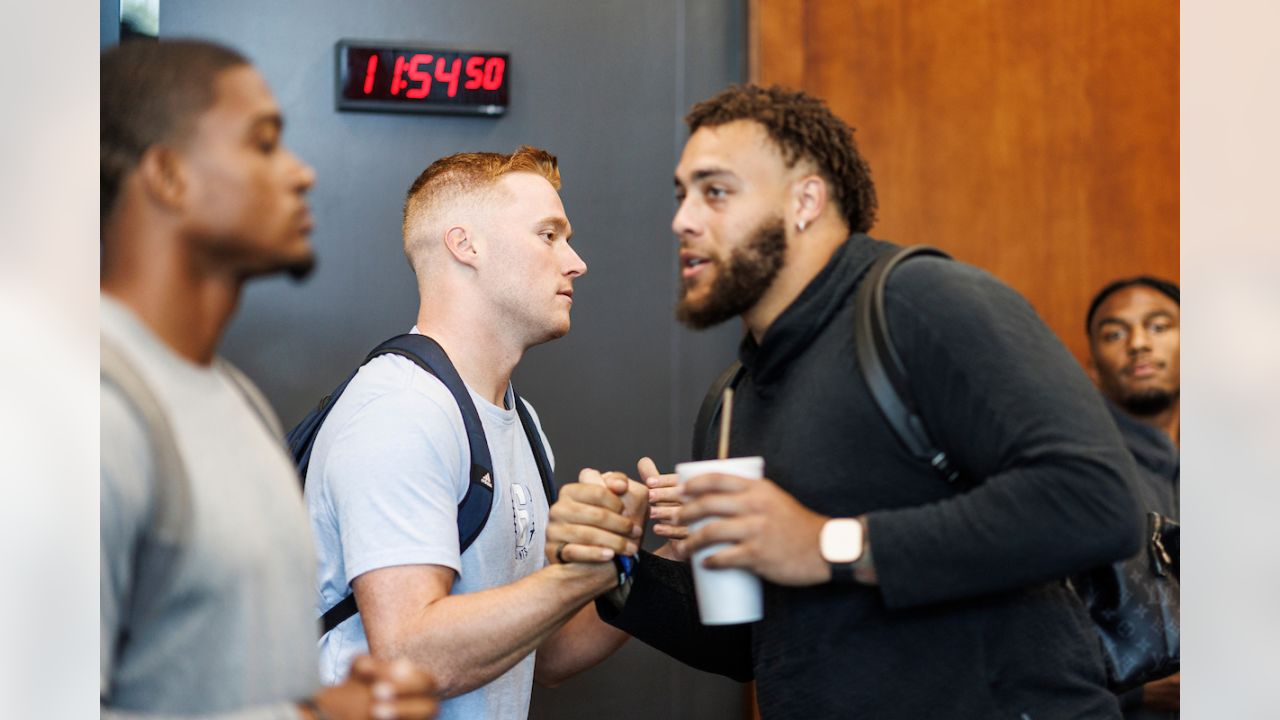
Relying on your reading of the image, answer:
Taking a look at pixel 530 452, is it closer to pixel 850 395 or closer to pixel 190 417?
pixel 850 395

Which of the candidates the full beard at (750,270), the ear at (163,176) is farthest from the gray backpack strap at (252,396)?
the full beard at (750,270)

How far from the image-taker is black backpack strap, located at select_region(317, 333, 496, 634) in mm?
1717

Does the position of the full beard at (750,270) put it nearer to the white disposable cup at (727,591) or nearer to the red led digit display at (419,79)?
the white disposable cup at (727,591)

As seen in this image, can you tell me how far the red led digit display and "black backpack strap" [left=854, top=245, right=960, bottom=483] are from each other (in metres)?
1.03

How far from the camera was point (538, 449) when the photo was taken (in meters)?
1.98

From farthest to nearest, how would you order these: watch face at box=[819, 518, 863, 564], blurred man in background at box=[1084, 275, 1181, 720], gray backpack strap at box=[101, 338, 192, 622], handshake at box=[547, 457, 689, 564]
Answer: blurred man in background at box=[1084, 275, 1181, 720]
handshake at box=[547, 457, 689, 564]
watch face at box=[819, 518, 863, 564]
gray backpack strap at box=[101, 338, 192, 622]

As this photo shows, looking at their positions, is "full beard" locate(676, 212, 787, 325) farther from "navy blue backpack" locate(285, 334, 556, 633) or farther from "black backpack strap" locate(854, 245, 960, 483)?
"navy blue backpack" locate(285, 334, 556, 633)

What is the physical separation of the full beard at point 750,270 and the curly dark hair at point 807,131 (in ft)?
0.27

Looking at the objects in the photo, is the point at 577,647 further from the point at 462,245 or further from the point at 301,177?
the point at 301,177

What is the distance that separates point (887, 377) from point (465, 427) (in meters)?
0.65

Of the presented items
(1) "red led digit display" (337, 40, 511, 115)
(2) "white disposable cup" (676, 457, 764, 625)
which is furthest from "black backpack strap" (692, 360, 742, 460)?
(1) "red led digit display" (337, 40, 511, 115)
